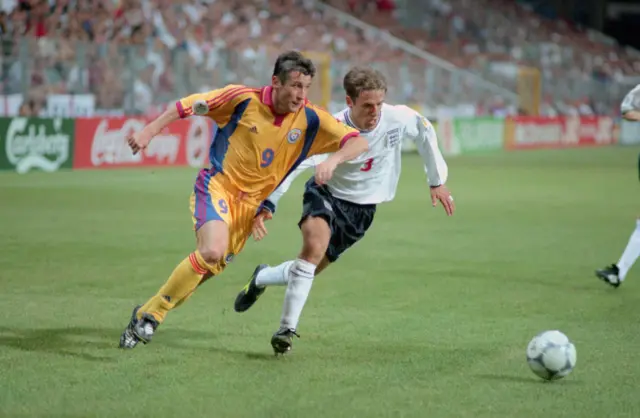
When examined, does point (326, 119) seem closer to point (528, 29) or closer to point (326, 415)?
point (326, 415)

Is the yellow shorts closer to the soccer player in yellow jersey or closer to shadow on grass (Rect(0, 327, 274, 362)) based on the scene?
the soccer player in yellow jersey

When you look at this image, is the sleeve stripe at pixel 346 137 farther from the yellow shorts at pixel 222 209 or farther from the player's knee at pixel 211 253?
the player's knee at pixel 211 253

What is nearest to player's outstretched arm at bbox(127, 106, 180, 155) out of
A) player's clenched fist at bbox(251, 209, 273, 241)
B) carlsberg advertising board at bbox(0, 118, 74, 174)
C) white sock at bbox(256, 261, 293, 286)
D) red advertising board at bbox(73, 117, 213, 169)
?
player's clenched fist at bbox(251, 209, 273, 241)

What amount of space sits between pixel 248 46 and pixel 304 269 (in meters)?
21.7

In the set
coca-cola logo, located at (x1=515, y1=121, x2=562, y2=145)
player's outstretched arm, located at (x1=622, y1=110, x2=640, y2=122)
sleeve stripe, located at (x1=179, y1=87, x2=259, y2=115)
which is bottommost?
coca-cola logo, located at (x1=515, y1=121, x2=562, y2=145)

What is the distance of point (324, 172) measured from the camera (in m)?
6.11

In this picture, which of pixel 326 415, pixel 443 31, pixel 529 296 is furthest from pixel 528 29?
pixel 326 415

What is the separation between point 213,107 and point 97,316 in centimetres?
189

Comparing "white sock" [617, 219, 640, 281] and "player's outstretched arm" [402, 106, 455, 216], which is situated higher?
"player's outstretched arm" [402, 106, 455, 216]

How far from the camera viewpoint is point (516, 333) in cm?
713

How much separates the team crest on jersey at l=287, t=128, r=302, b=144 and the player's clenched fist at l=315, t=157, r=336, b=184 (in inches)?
17.3

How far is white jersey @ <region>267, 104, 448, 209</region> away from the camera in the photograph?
7055 mm

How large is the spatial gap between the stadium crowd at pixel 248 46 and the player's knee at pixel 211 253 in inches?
583

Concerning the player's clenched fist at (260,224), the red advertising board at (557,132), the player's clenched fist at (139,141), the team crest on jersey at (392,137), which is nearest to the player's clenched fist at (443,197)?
the team crest on jersey at (392,137)
